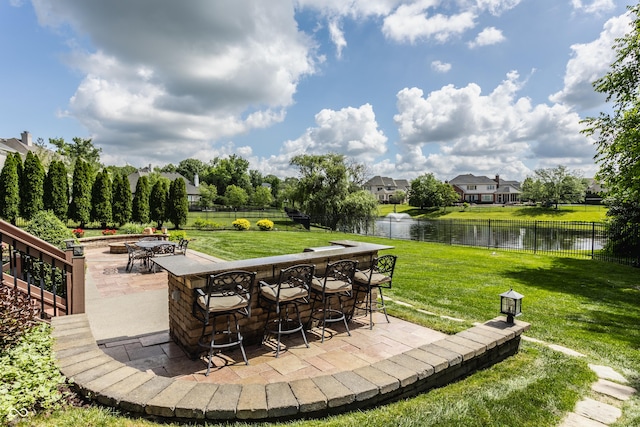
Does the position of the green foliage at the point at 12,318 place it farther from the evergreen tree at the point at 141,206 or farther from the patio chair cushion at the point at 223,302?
the evergreen tree at the point at 141,206

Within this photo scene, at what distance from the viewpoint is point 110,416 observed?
2150 millimetres

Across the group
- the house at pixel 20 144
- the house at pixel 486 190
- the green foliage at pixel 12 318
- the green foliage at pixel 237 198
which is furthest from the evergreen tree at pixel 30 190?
the house at pixel 486 190

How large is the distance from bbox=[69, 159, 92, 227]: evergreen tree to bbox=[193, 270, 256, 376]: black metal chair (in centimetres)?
1961

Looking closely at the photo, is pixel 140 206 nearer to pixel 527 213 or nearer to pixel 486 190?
pixel 527 213

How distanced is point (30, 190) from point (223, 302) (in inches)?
808

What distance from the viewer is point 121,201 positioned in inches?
770

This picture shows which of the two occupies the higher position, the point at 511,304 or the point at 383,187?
the point at 383,187

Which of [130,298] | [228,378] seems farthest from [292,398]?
[130,298]

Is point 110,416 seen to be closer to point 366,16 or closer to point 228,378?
point 228,378

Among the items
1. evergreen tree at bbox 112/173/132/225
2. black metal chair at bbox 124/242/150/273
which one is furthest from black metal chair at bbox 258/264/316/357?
evergreen tree at bbox 112/173/132/225

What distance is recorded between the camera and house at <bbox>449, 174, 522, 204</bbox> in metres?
71.5

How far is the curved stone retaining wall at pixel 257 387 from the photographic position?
2.17 m

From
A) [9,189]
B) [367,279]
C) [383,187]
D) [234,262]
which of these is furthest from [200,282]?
[383,187]

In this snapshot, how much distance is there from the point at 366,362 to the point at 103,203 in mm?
20375
